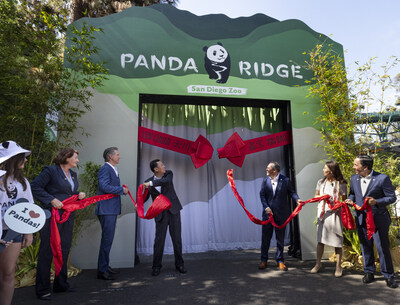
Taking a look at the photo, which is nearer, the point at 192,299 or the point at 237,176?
the point at 192,299

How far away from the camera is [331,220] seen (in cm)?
340

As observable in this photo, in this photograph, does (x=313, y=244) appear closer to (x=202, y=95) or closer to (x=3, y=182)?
(x=202, y=95)

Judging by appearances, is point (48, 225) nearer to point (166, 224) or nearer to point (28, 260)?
point (28, 260)

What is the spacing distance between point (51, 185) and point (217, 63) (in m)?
3.06

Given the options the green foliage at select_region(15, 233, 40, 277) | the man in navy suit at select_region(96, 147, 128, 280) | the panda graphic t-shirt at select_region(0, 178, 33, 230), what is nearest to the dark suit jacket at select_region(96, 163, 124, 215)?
the man in navy suit at select_region(96, 147, 128, 280)

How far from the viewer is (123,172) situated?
402 cm

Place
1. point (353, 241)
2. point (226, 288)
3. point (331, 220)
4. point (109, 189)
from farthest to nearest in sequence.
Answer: point (353, 241) < point (331, 220) < point (109, 189) < point (226, 288)

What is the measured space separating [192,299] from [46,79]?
3.12 m

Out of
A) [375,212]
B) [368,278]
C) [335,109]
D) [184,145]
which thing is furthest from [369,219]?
[184,145]

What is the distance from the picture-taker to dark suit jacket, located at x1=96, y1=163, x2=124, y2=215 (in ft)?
10.8

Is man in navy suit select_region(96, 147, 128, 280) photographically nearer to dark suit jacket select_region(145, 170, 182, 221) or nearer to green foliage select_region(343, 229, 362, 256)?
dark suit jacket select_region(145, 170, 182, 221)

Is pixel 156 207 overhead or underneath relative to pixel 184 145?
underneath

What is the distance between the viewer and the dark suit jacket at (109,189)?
3279 mm

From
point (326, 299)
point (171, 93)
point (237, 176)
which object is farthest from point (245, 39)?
point (326, 299)
